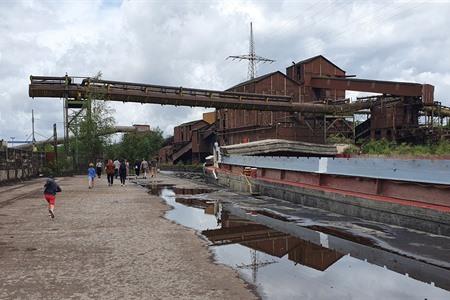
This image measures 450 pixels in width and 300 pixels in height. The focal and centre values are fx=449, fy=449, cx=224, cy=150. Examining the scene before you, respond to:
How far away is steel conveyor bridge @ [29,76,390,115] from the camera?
122 ft

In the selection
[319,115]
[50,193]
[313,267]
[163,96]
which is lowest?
[313,267]

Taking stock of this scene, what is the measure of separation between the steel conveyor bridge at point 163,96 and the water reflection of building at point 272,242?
29751mm

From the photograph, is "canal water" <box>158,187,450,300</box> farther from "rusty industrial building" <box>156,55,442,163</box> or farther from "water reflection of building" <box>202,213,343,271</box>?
"rusty industrial building" <box>156,55,442,163</box>

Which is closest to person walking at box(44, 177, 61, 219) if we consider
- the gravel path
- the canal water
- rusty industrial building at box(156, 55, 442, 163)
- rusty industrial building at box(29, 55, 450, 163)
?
the gravel path

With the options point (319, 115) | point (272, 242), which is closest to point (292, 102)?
point (319, 115)

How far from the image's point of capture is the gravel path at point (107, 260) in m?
5.67

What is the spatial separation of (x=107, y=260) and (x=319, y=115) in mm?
44967

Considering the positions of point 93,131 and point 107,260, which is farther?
point 93,131

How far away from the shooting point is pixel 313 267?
7.04 m

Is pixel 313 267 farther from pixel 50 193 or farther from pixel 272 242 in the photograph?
pixel 50 193

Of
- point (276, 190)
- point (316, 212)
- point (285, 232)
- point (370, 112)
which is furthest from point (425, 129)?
point (285, 232)

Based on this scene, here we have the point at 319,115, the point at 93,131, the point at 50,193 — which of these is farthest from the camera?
the point at 319,115

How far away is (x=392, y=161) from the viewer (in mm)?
10812

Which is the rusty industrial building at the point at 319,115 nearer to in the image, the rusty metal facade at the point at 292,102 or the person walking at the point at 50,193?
the rusty metal facade at the point at 292,102
